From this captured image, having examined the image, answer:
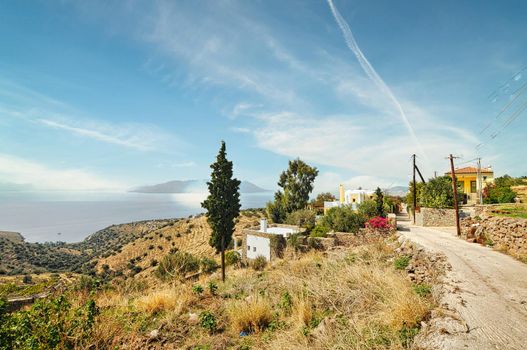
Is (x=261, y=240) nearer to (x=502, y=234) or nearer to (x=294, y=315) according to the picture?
(x=502, y=234)

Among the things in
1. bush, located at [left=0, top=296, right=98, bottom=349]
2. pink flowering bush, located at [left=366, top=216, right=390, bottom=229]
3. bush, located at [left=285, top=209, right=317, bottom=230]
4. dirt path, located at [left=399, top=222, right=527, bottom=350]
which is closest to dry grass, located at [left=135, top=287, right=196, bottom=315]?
bush, located at [left=0, top=296, right=98, bottom=349]

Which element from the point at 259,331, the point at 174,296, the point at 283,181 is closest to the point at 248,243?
the point at 283,181

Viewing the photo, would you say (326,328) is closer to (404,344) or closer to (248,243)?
(404,344)

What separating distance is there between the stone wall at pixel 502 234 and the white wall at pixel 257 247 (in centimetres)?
1439

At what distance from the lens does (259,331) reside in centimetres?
542

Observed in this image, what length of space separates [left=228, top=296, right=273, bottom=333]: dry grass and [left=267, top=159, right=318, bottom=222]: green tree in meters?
31.4

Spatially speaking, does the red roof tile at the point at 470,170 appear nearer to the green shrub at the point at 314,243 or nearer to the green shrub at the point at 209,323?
the green shrub at the point at 314,243

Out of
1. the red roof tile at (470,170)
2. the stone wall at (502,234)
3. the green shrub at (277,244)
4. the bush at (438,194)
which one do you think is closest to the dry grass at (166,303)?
the stone wall at (502,234)

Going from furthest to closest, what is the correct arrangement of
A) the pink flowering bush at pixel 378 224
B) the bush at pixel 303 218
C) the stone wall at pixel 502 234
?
the bush at pixel 303 218 → the pink flowering bush at pixel 378 224 → the stone wall at pixel 502 234

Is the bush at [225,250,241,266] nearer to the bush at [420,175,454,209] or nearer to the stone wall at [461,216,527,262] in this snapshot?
the bush at [420,175,454,209]

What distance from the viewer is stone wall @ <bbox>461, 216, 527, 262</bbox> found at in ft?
32.0

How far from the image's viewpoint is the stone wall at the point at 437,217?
21.5 m

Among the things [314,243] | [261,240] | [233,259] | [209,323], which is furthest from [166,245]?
[209,323]

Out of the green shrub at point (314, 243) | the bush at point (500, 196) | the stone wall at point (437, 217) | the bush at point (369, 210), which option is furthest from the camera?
the bush at point (369, 210)
